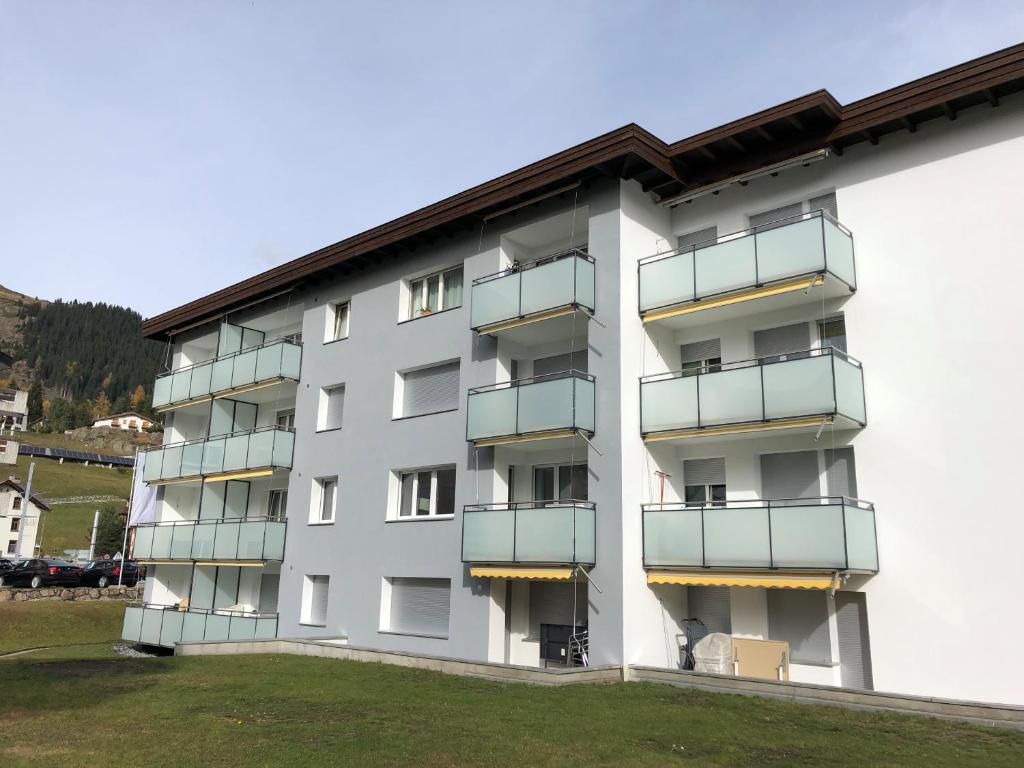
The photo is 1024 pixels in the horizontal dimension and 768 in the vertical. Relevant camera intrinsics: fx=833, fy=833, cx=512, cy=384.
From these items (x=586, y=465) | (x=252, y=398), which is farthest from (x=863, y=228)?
(x=252, y=398)

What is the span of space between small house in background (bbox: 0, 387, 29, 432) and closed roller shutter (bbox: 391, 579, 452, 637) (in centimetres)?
15833

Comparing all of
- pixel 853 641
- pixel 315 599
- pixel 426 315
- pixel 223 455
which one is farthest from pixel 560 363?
pixel 223 455

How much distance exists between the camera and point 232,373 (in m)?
26.6

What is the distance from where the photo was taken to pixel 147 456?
1187 inches

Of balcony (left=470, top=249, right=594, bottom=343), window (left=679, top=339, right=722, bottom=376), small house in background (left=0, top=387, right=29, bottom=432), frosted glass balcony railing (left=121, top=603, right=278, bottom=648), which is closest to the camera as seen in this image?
balcony (left=470, top=249, right=594, bottom=343)

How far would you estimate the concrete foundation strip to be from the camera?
1174cm

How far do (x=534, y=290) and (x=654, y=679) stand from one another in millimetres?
8177

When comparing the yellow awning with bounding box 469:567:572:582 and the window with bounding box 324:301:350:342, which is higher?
the window with bounding box 324:301:350:342

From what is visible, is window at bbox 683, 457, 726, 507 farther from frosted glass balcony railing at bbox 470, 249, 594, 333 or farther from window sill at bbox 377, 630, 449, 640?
→ window sill at bbox 377, 630, 449, 640

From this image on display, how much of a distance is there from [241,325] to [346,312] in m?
5.76

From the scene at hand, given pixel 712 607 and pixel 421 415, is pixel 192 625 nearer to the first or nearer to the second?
pixel 421 415

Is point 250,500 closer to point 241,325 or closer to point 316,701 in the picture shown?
point 241,325

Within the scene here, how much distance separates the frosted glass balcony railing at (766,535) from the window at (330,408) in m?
10.8

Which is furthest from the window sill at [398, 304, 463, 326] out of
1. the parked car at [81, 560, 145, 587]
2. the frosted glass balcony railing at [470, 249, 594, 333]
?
the parked car at [81, 560, 145, 587]
